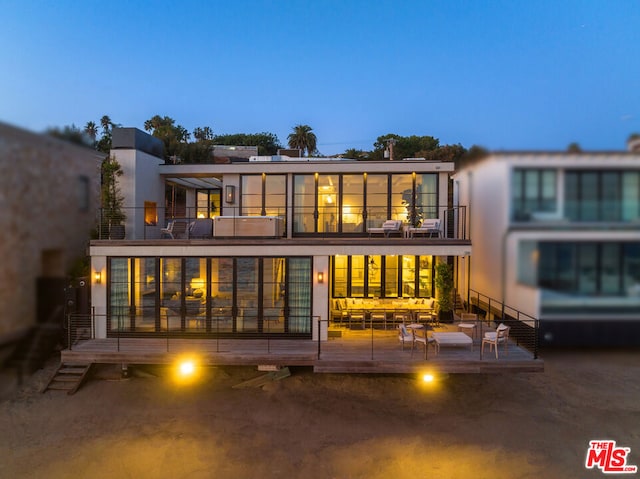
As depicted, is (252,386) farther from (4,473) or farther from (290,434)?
(4,473)

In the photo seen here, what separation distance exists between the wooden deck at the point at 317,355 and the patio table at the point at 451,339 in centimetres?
26

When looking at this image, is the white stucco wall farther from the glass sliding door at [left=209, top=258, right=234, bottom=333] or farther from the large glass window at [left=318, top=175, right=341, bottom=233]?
the large glass window at [left=318, top=175, right=341, bottom=233]

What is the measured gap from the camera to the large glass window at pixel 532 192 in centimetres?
95

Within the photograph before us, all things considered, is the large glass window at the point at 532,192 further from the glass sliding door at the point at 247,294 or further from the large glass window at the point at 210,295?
the glass sliding door at the point at 247,294

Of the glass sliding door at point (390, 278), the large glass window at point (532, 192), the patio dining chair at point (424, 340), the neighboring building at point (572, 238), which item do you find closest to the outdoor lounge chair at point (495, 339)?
the patio dining chair at point (424, 340)

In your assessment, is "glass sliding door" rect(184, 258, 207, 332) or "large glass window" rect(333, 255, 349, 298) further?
"large glass window" rect(333, 255, 349, 298)

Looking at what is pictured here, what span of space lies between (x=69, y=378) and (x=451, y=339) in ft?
29.9

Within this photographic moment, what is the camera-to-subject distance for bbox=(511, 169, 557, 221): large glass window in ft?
3.11

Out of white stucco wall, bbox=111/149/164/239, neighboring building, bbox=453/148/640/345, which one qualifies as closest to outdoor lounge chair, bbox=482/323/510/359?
neighboring building, bbox=453/148/640/345

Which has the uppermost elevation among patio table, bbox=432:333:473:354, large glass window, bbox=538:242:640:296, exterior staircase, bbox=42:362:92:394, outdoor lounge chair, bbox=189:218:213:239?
outdoor lounge chair, bbox=189:218:213:239

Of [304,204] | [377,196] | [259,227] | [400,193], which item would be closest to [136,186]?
[259,227]

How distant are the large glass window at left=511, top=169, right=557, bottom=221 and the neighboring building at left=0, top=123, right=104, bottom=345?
986mm

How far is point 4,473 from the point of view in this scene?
7301 millimetres

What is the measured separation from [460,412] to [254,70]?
30.1ft
